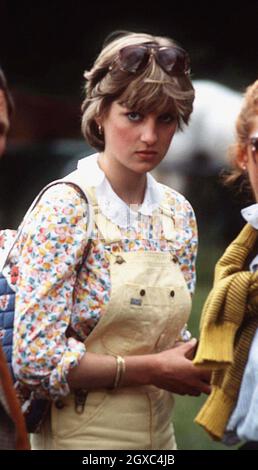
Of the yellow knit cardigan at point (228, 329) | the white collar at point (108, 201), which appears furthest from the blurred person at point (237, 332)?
the white collar at point (108, 201)

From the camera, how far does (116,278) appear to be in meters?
2.70

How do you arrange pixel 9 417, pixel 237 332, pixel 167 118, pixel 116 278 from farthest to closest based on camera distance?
1. pixel 167 118
2. pixel 116 278
3. pixel 237 332
4. pixel 9 417

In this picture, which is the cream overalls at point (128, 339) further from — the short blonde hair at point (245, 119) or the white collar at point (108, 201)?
the short blonde hair at point (245, 119)

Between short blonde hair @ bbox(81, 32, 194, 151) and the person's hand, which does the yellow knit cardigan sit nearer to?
the person's hand

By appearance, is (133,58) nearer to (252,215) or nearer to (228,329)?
(252,215)

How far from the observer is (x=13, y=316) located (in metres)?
2.69

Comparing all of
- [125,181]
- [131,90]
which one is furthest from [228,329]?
[131,90]

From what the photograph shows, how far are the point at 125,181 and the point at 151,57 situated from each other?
1.03ft

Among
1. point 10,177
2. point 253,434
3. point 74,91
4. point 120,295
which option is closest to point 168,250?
point 120,295

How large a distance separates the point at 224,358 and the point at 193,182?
172cm

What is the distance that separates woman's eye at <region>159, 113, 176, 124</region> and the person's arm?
0.55 metres

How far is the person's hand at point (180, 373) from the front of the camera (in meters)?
2.76

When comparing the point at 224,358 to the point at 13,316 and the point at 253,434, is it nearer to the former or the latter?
the point at 253,434

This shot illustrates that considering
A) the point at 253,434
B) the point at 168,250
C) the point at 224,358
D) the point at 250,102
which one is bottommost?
the point at 253,434
